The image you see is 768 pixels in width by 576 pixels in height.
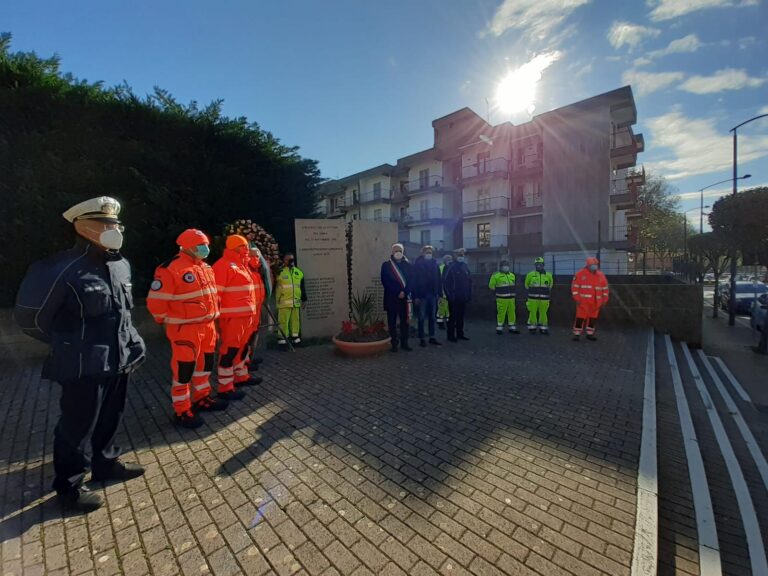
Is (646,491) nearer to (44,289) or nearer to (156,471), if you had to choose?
(156,471)

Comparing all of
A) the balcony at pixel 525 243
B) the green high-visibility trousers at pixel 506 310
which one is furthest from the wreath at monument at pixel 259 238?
the balcony at pixel 525 243

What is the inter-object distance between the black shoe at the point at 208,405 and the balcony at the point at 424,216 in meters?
29.6

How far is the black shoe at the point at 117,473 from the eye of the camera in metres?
2.72

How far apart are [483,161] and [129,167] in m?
27.3

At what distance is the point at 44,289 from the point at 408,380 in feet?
13.6

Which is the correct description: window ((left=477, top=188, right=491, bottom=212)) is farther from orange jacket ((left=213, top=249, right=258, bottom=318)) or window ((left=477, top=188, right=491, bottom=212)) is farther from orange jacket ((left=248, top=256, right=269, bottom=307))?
orange jacket ((left=213, top=249, right=258, bottom=318))

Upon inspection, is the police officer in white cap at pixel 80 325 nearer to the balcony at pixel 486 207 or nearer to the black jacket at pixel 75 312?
the black jacket at pixel 75 312

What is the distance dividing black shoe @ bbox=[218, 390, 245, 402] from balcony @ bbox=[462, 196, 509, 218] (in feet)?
90.1

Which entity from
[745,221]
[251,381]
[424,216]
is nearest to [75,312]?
[251,381]

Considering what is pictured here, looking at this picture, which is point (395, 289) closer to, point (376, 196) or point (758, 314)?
point (758, 314)

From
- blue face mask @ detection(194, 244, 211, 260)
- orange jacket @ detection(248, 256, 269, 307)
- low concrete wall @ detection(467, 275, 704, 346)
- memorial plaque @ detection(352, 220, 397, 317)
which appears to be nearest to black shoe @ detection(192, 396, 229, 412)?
orange jacket @ detection(248, 256, 269, 307)

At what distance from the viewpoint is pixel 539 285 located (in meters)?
8.55

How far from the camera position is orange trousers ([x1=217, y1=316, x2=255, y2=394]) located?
4227mm

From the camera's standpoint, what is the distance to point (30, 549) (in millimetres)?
2080
